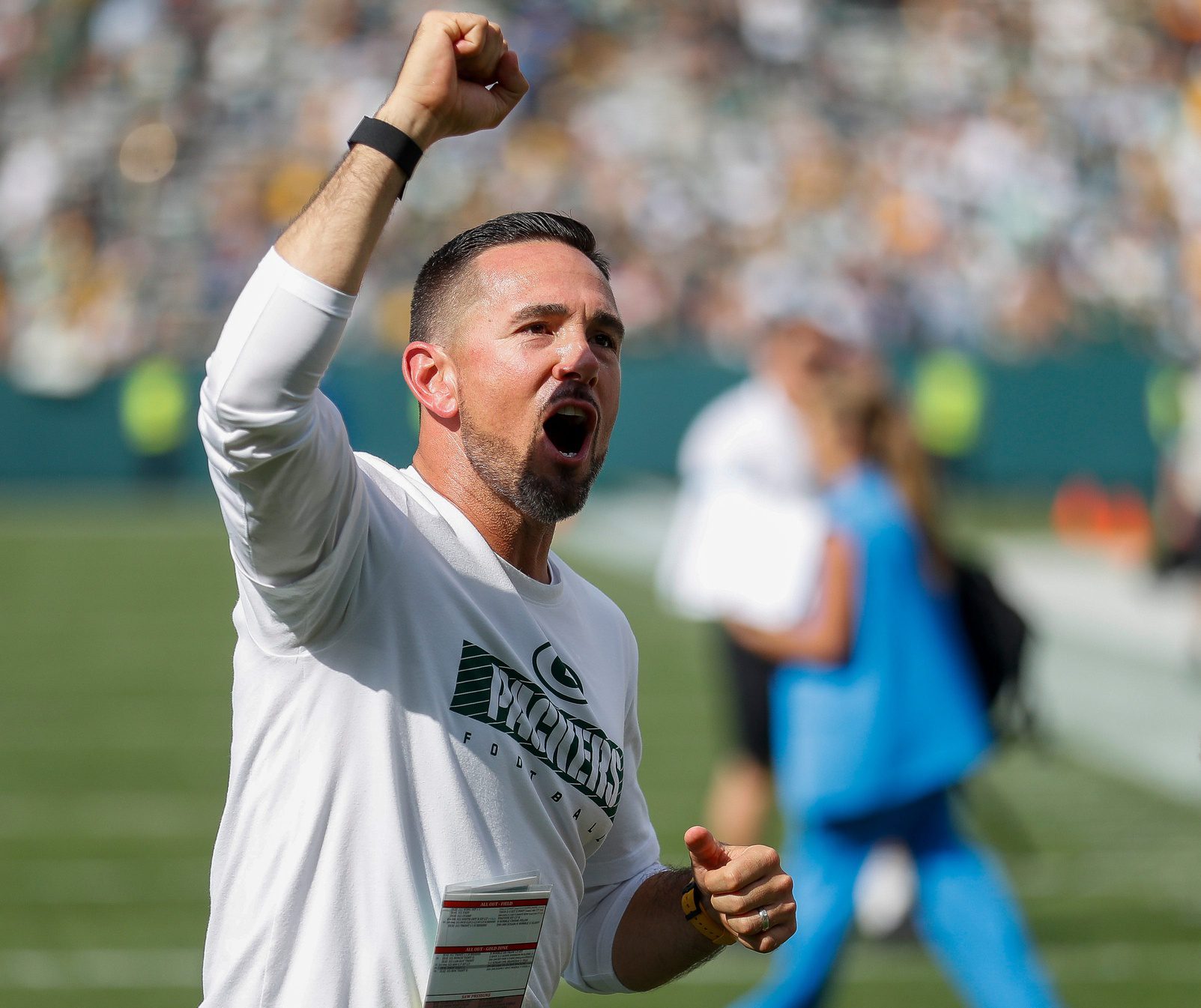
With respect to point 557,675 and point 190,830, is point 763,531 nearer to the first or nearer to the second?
point 190,830

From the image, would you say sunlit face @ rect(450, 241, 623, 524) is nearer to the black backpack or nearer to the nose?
the nose

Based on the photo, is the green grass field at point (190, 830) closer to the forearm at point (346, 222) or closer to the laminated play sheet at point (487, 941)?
the laminated play sheet at point (487, 941)

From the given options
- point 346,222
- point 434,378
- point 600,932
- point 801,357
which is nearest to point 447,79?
point 346,222

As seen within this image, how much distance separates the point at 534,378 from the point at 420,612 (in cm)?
39

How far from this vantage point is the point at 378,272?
23406mm

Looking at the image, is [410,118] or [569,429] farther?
[569,429]

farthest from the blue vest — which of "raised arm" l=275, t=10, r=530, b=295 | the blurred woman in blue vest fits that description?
"raised arm" l=275, t=10, r=530, b=295

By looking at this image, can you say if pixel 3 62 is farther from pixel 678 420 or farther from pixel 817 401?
pixel 817 401

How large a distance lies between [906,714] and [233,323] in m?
3.50

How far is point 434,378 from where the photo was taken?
2809 millimetres

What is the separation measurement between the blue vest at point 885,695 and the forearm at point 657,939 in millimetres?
2197

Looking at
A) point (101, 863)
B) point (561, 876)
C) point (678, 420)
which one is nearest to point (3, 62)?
point (678, 420)

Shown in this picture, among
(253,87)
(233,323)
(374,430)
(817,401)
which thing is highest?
(233,323)

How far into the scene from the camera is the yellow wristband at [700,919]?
2.90 meters
